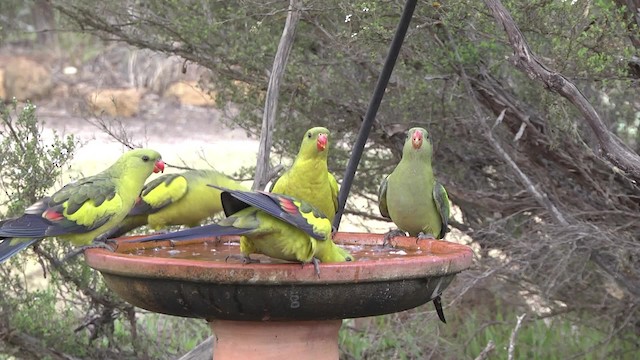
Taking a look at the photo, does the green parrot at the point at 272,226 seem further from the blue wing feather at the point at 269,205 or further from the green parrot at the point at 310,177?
the green parrot at the point at 310,177

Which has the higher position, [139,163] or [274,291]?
[139,163]

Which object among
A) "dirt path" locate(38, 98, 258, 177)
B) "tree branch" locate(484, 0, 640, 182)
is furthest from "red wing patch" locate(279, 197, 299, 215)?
"dirt path" locate(38, 98, 258, 177)

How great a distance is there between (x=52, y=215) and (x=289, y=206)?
1.05m

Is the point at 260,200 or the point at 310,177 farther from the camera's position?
the point at 310,177

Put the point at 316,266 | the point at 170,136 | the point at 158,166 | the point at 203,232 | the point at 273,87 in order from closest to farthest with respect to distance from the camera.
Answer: the point at 203,232
the point at 316,266
the point at 158,166
the point at 273,87
the point at 170,136

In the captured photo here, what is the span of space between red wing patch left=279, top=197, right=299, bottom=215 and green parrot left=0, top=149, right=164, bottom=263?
0.97 metres

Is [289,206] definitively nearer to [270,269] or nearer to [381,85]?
[270,269]

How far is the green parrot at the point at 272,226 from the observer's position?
2258mm

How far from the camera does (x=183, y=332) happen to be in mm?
5141

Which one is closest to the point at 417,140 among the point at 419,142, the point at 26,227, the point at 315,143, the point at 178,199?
the point at 419,142

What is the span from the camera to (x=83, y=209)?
3.05m

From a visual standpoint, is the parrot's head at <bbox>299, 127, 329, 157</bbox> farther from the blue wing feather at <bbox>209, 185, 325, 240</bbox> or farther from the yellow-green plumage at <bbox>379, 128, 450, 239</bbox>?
the blue wing feather at <bbox>209, 185, 325, 240</bbox>

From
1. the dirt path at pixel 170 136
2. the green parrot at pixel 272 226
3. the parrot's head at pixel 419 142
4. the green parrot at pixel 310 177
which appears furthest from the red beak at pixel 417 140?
the dirt path at pixel 170 136

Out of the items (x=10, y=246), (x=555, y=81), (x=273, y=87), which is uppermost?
(x=555, y=81)
